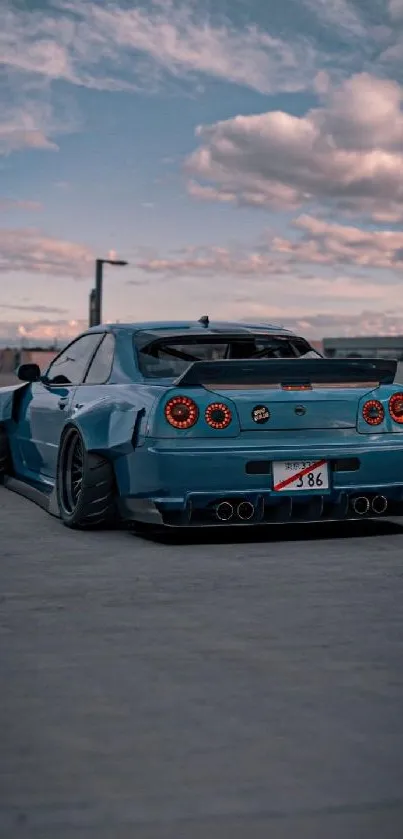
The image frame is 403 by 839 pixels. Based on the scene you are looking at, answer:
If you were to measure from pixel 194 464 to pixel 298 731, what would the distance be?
156 inches

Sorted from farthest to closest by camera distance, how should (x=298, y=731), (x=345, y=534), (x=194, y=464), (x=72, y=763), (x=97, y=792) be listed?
1. (x=345, y=534)
2. (x=194, y=464)
3. (x=298, y=731)
4. (x=72, y=763)
5. (x=97, y=792)

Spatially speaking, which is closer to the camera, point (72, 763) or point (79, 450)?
point (72, 763)

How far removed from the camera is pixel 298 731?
4051 millimetres

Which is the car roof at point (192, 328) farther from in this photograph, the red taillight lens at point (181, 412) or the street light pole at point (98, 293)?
the street light pole at point (98, 293)

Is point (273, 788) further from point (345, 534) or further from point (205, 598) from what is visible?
point (345, 534)

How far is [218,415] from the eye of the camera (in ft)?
26.3

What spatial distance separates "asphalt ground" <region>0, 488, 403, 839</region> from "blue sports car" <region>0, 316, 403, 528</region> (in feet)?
1.44

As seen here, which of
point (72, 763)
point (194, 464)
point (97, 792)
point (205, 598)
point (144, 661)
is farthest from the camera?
point (194, 464)

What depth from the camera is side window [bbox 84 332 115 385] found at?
8.98 metres

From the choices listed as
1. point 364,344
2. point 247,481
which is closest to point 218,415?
point 247,481

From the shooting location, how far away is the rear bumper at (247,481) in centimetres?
795

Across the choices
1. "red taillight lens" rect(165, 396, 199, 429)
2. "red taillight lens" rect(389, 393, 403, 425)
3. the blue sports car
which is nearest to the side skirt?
the blue sports car

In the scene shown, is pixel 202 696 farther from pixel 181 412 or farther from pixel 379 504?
pixel 379 504

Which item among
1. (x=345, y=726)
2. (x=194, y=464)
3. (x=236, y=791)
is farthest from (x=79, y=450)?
(x=236, y=791)
